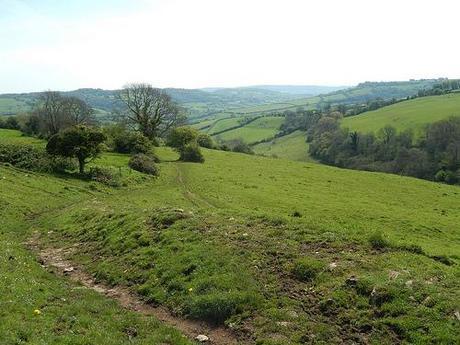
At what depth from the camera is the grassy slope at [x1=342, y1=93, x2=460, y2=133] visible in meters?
143

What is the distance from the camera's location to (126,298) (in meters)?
18.6

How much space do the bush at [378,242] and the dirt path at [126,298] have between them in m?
8.02

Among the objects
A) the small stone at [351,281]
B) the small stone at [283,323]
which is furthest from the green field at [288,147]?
the small stone at [283,323]

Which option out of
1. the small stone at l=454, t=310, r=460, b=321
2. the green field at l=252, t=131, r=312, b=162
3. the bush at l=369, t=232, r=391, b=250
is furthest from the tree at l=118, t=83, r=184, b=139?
the small stone at l=454, t=310, r=460, b=321

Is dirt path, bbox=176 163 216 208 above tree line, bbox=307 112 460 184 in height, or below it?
above

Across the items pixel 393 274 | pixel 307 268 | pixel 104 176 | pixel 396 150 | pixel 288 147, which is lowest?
pixel 288 147

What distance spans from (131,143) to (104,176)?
24.4m

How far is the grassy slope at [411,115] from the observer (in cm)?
14325

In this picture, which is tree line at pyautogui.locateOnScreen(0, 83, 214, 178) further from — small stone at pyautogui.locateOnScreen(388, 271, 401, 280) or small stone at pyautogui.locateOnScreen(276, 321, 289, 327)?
small stone at pyautogui.locateOnScreen(276, 321, 289, 327)

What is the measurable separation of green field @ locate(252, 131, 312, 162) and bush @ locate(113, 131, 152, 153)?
75.6 m

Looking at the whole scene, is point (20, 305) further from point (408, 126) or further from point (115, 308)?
point (408, 126)

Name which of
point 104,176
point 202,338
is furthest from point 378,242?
point 104,176

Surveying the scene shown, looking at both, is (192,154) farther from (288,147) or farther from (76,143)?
(288,147)

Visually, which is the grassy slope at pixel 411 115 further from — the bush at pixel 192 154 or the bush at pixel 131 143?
the bush at pixel 131 143
